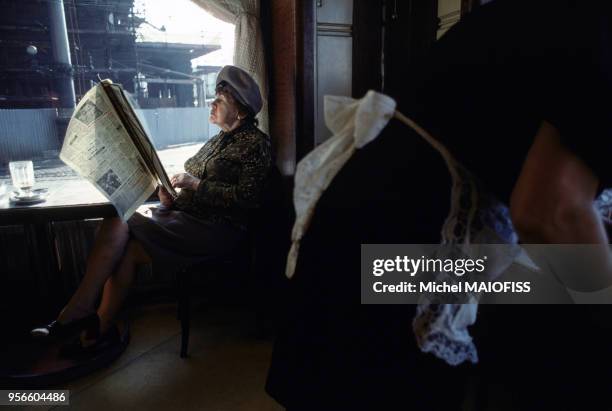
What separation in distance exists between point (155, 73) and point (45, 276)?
132cm

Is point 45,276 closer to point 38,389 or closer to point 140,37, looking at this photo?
point 38,389

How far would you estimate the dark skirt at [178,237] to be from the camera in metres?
1.95

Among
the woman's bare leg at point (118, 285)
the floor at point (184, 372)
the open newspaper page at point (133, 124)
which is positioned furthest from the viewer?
the woman's bare leg at point (118, 285)

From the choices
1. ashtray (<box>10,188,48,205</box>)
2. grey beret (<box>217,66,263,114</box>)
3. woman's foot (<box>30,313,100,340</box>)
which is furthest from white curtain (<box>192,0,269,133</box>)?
woman's foot (<box>30,313,100,340</box>)

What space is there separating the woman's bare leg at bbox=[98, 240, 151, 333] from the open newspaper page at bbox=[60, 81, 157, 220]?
425 mm

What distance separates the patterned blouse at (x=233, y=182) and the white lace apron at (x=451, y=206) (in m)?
1.22

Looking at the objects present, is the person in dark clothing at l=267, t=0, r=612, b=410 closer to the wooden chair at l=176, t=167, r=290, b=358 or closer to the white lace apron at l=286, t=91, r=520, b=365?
the white lace apron at l=286, t=91, r=520, b=365

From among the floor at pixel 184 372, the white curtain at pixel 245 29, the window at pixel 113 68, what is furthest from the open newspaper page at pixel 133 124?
the white curtain at pixel 245 29

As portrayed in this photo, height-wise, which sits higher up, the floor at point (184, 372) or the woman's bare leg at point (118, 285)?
the woman's bare leg at point (118, 285)

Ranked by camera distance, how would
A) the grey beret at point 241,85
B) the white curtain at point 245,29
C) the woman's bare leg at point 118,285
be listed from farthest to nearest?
the white curtain at point 245,29
the grey beret at point 241,85
the woman's bare leg at point 118,285

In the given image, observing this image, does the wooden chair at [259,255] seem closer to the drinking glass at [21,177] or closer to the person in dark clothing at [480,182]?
the drinking glass at [21,177]

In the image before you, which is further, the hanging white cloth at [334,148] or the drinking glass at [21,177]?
the drinking glass at [21,177]

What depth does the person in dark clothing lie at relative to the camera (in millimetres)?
618

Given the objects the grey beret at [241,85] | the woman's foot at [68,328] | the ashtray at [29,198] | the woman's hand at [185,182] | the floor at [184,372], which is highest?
the grey beret at [241,85]
